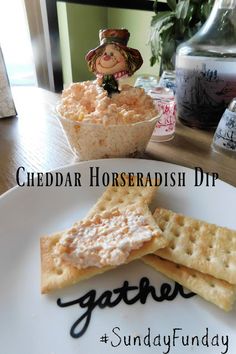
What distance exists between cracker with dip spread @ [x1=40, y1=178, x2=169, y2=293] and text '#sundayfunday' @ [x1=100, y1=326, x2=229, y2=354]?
9 cm

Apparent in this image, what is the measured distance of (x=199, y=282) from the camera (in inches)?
14.4

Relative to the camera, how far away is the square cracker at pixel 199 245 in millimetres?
373

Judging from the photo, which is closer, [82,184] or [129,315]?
[129,315]

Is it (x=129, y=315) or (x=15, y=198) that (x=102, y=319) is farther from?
(x=15, y=198)

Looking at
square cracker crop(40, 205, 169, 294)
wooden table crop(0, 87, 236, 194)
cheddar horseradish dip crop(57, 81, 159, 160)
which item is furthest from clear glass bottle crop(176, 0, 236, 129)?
square cracker crop(40, 205, 169, 294)

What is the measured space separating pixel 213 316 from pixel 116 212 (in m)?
0.20

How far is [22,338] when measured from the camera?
12.5 inches

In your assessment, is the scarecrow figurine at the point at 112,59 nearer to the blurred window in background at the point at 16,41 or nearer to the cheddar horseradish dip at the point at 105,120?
the cheddar horseradish dip at the point at 105,120

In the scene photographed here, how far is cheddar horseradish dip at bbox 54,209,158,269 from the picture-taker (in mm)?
378

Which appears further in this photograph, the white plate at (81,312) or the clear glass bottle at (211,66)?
the clear glass bottle at (211,66)

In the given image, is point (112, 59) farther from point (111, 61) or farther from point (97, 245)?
point (97, 245)

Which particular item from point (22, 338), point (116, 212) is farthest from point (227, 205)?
point (22, 338)

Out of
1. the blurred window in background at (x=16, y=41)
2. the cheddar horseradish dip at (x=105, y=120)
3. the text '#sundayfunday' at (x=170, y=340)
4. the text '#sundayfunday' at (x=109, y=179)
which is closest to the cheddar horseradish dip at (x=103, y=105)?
the cheddar horseradish dip at (x=105, y=120)

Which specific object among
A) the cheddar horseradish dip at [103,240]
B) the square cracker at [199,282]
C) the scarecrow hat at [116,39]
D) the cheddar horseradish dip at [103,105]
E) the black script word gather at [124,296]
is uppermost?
the scarecrow hat at [116,39]
